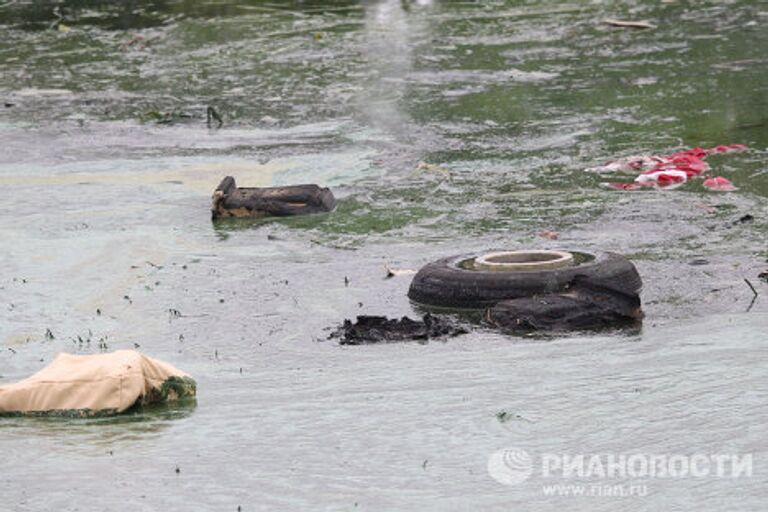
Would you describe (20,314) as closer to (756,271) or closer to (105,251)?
(105,251)

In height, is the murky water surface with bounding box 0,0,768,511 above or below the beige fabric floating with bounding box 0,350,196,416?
below

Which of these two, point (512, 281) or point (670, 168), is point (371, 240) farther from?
point (670, 168)

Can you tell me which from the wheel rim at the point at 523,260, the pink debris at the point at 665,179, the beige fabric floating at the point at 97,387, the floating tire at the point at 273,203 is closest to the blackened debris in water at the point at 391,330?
the wheel rim at the point at 523,260

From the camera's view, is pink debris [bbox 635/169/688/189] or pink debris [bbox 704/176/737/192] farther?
pink debris [bbox 635/169/688/189]

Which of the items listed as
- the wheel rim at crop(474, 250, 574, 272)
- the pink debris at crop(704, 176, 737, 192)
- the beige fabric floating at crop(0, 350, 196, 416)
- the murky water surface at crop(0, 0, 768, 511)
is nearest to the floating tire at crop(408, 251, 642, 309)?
the wheel rim at crop(474, 250, 574, 272)

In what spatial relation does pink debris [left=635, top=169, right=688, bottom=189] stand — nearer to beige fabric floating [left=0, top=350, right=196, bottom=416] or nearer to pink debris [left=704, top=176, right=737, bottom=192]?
pink debris [left=704, top=176, right=737, bottom=192]

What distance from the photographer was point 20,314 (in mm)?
11578

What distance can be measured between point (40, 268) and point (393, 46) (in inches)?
392

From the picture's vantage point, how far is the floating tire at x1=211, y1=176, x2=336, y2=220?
13914 millimetres

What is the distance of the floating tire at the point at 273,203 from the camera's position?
13.9 meters

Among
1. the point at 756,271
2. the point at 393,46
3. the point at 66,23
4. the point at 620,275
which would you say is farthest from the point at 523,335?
the point at 66,23

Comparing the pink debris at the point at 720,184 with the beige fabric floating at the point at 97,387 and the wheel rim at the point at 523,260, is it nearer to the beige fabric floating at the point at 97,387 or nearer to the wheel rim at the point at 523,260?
the wheel rim at the point at 523,260

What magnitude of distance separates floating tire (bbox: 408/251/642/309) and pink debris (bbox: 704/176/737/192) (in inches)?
106

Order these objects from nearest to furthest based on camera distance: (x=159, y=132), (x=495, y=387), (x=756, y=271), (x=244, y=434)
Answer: (x=244, y=434), (x=495, y=387), (x=756, y=271), (x=159, y=132)
